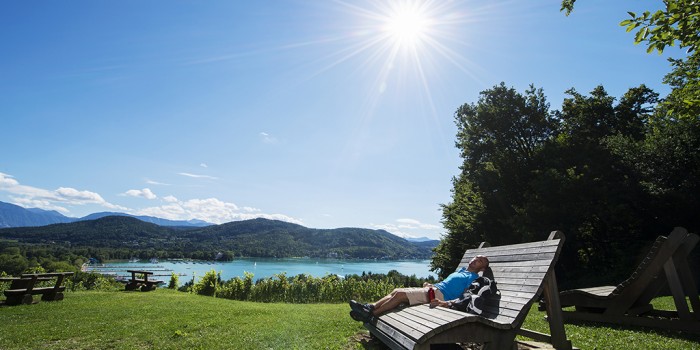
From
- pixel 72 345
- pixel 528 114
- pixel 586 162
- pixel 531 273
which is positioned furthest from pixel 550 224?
pixel 72 345

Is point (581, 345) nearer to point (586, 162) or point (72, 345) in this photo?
point (72, 345)

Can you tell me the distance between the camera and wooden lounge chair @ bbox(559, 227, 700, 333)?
6.03m

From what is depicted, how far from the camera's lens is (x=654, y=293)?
272 inches

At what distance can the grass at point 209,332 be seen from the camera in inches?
220

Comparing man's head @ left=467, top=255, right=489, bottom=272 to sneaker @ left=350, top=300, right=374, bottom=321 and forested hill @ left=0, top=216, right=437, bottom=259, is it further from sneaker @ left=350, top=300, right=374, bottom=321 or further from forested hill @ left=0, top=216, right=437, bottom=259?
forested hill @ left=0, top=216, right=437, bottom=259

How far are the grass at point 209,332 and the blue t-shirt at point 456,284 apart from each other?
4.65 feet

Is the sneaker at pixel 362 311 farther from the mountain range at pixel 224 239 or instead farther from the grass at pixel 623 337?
the mountain range at pixel 224 239

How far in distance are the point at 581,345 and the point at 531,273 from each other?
6.84 feet

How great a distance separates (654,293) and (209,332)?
8.61 meters

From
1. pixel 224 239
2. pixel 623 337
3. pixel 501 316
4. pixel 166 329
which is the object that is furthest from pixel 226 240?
pixel 501 316

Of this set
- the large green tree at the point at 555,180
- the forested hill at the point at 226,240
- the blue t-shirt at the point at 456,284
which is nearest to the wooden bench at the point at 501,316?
the blue t-shirt at the point at 456,284

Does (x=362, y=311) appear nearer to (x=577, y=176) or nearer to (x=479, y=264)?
(x=479, y=264)

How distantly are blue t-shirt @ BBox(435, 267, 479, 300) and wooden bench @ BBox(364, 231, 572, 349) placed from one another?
37 cm

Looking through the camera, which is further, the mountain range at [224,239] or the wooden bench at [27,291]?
the mountain range at [224,239]
